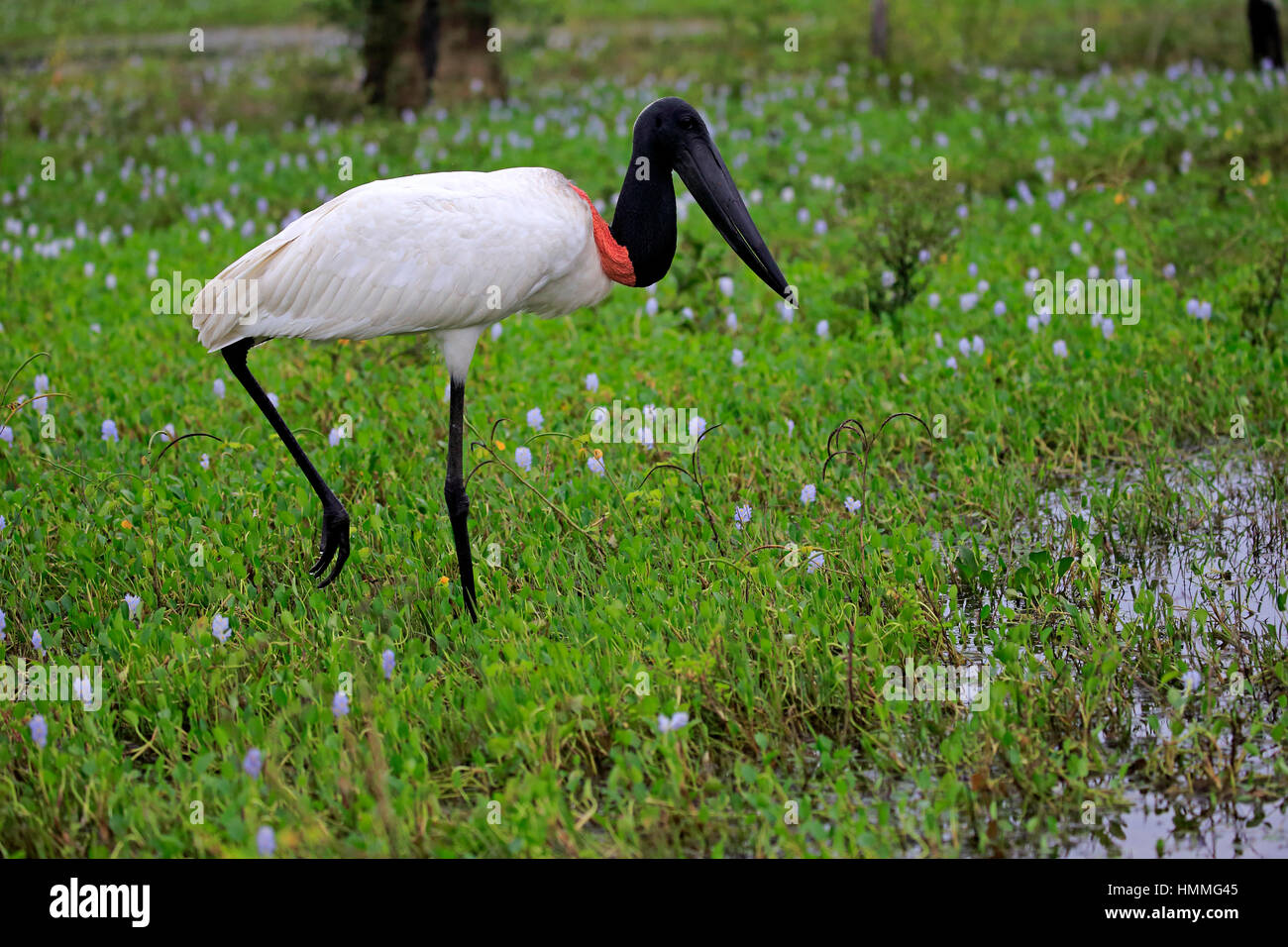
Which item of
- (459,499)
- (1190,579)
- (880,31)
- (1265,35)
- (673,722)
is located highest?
(880,31)

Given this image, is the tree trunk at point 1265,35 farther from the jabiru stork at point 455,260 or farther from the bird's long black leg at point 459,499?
the bird's long black leg at point 459,499

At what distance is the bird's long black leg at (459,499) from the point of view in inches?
187

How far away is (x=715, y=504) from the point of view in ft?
17.7

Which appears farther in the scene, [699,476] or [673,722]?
[699,476]

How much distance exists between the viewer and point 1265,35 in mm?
13727

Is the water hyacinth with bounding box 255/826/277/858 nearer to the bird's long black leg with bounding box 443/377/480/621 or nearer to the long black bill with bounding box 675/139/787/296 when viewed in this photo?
the bird's long black leg with bounding box 443/377/480/621

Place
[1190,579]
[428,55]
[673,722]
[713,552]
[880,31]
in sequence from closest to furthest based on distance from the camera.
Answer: [673,722]
[1190,579]
[713,552]
[428,55]
[880,31]

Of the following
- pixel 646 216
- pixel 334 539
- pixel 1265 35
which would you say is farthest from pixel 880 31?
pixel 334 539

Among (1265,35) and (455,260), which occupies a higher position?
(1265,35)

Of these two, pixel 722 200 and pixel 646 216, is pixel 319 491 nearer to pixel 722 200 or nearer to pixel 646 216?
pixel 646 216

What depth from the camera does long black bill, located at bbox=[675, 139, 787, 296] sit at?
5066 mm

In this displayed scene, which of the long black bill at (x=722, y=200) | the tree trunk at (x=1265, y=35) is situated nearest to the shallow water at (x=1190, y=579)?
the long black bill at (x=722, y=200)

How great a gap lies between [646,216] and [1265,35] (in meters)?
11.1

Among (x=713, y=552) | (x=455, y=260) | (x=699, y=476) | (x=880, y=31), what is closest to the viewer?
(x=455, y=260)
